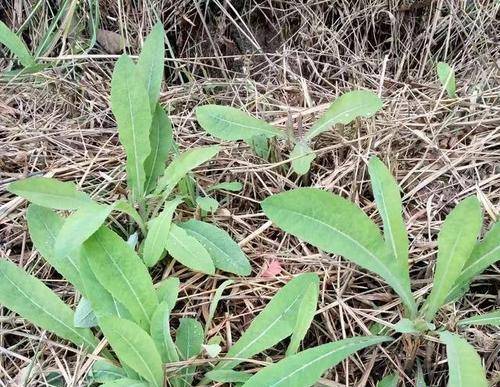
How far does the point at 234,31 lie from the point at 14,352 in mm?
1373

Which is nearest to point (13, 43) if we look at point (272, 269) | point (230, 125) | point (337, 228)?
point (230, 125)

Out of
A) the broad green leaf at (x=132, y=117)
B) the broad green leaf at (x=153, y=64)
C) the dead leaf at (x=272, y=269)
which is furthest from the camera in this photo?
the broad green leaf at (x=153, y=64)

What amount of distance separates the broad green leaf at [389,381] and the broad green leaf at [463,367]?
14cm

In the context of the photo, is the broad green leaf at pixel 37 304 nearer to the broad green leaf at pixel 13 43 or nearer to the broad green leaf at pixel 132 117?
the broad green leaf at pixel 132 117

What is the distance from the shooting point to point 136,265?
4.10 ft

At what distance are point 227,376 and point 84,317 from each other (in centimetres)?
33

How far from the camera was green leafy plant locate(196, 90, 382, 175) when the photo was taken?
1563 millimetres

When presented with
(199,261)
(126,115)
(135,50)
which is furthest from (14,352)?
(135,50)

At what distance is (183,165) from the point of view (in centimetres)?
143

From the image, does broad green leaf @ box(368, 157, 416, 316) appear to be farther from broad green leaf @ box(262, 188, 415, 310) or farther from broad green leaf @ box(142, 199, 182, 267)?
broad green leaf @ box(142, 199, 182, 267)

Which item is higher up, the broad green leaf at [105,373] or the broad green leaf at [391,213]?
the broad green leaf at [391,213]

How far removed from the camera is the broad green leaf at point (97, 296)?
1242 millimetres

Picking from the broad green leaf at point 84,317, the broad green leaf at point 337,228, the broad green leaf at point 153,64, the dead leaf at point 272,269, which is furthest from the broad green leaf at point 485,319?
the broad green leaf at point 153,64

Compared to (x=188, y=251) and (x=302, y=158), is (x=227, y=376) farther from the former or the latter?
(x=302, y=158)
